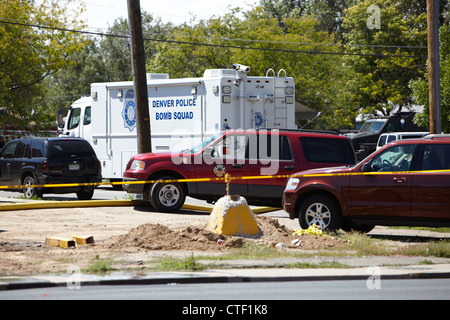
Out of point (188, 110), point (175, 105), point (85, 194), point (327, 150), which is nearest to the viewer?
point (327, 150)

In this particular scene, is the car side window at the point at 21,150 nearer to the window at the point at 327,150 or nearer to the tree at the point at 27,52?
the window at the point at 327,150

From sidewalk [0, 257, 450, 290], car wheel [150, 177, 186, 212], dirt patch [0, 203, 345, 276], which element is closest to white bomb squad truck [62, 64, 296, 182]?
car wheel [150, 177, 186, 212]

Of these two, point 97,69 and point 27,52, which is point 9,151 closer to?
point 27,52

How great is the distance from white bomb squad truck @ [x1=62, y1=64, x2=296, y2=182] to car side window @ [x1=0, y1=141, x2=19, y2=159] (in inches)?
146

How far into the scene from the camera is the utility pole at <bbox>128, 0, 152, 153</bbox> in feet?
60.5

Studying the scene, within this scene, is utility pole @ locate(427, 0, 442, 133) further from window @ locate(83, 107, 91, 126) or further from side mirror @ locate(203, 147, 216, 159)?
window @ locate(83, 107, 91, 126)

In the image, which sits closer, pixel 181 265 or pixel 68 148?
pixel 181 265

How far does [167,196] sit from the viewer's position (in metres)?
16.8

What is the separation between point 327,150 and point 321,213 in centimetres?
330

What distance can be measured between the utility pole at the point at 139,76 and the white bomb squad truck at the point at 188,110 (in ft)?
7.92

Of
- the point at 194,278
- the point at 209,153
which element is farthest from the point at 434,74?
the point at 194,278

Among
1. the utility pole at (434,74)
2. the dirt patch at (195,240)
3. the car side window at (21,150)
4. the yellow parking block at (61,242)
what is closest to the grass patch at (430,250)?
the dirt patch at (195,240)

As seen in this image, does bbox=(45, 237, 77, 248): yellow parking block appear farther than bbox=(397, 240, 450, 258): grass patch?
Yes
